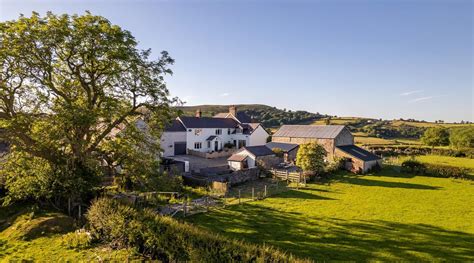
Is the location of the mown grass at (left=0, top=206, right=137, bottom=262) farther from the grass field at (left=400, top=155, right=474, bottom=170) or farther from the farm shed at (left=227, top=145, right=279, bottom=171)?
the grass field at (left=400, top=155, right=474, bottom=170)

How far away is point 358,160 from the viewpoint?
140ft

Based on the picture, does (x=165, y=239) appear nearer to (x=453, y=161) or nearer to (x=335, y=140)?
(x=335, y=140)

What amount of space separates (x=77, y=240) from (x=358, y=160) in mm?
39310

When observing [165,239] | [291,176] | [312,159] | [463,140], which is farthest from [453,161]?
[165,239]

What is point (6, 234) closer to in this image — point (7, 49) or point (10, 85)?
point (10, 85)

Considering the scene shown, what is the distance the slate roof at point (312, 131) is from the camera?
163 feet

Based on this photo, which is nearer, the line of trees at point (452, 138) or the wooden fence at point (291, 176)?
the wooden fence at point (291, 176)

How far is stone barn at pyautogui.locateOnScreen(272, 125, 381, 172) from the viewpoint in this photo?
4328 cm

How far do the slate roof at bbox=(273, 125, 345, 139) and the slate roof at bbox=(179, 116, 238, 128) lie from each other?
38.4ft

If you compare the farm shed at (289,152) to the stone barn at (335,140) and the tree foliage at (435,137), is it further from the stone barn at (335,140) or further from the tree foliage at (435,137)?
the tree foliage at (435,137)

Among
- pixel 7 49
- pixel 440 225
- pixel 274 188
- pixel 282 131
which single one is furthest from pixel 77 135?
pixel 282 131

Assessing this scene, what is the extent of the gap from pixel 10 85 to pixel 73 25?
220 inches

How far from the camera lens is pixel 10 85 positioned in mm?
17328

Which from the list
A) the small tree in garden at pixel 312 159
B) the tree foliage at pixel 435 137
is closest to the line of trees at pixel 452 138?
the tree foliage at pixel 435 137
